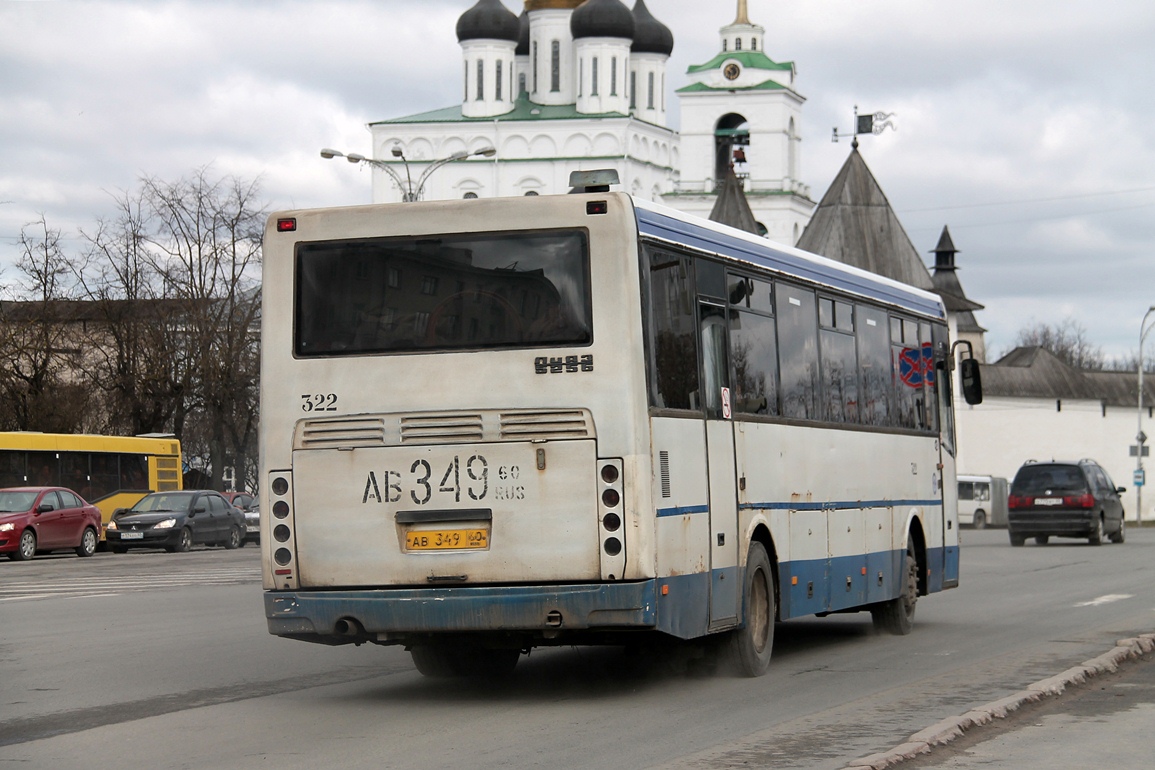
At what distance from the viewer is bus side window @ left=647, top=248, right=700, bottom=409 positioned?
36.3 feet

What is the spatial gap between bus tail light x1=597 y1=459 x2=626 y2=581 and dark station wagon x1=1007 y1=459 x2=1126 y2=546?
30480mm

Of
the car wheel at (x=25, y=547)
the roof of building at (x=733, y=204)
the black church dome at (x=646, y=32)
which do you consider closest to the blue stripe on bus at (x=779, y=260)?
the car wheel at (x=25, y=547)

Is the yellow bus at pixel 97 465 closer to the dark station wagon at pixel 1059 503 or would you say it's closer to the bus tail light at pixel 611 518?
the dark station wagon at pixel 1059 503

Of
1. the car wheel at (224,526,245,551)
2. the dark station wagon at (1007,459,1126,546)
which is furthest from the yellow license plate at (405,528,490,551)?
the car wheel at (224,526,245,551)

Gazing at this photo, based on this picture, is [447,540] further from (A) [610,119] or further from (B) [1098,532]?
(A) [610,119]

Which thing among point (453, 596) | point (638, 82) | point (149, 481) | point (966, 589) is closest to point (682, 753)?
point (453, 596)

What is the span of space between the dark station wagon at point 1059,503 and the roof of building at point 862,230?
54.2 meters

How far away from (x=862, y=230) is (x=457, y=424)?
86037 mm

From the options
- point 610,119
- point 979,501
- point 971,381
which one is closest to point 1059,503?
point 971,381

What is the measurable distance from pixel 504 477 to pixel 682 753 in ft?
7.67

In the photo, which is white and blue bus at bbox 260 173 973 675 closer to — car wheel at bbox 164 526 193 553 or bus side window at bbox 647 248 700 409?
bus side window at bbox 647 248 700 409

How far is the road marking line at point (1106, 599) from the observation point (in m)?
20.0

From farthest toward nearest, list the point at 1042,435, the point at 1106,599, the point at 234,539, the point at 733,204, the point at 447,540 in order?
the point at 733,204, the point at 1042,435, the point at 234,539, the point at 1106,599, the point at 447,540

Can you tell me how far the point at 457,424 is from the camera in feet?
35.5
